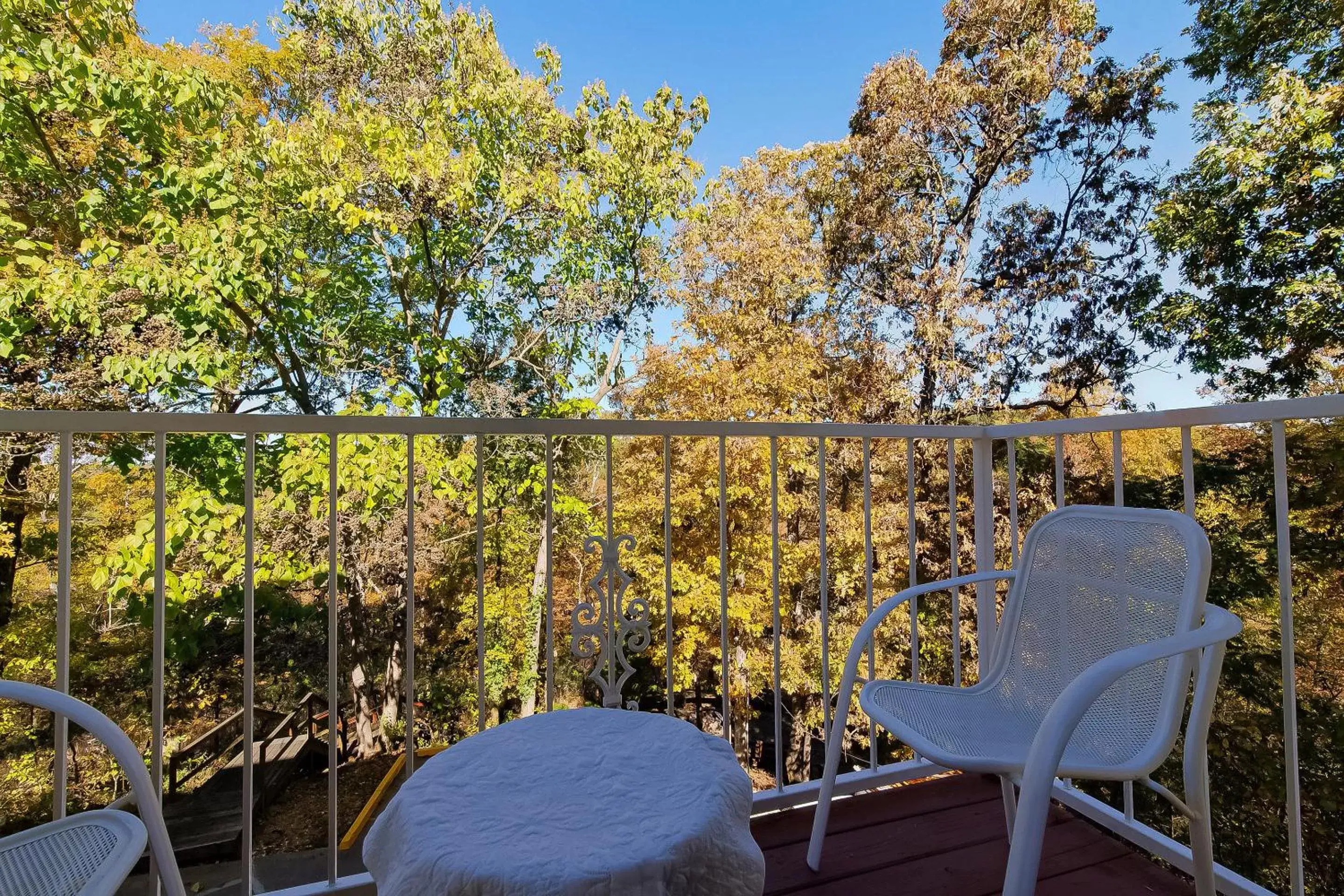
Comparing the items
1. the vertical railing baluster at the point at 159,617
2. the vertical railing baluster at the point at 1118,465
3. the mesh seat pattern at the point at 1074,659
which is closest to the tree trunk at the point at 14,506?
the vertical railing baluster at the point at 159,617

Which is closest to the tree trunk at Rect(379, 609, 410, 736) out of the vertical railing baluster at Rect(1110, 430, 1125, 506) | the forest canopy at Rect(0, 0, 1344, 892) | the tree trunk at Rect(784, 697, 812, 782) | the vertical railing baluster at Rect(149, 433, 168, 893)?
the forest canopy at Rect(0, 0, 1344, 892)

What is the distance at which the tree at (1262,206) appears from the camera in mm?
6152

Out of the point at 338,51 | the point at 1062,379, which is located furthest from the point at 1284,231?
the point at 338,51

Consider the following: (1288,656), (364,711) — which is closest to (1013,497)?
(1288,656)

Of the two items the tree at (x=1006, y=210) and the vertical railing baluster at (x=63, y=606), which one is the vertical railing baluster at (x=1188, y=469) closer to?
the vertical railing baluster at (x=63, y=606)

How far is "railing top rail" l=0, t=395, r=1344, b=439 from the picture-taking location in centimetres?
123

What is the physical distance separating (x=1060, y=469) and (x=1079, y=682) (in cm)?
110

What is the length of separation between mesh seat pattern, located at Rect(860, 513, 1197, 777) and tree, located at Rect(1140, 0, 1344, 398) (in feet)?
23.5

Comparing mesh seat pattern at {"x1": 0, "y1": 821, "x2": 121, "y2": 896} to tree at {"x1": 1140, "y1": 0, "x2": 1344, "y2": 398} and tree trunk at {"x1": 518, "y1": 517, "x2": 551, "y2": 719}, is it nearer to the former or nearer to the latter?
tree trunk at {"x1": 518, "y1": 517, "x2": 551, "y2": 719}

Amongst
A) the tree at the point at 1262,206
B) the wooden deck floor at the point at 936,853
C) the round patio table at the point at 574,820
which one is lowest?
the wooden deck floor at the point at 936,853

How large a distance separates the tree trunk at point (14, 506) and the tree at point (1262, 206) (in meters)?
11.3

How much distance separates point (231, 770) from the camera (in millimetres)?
6676

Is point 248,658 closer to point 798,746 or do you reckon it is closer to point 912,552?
point 912,552

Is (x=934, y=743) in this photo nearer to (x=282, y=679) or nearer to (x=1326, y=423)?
(x=1326, y=423)
